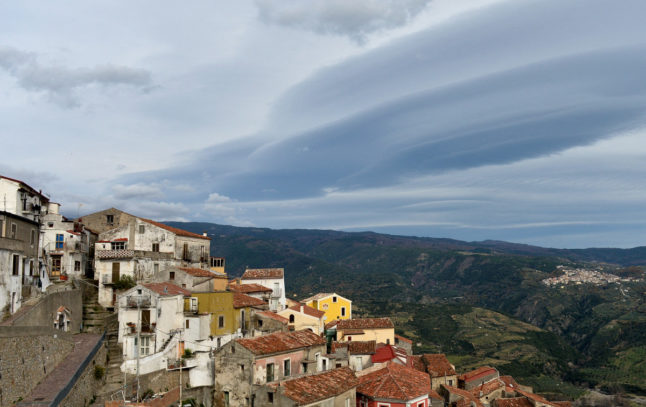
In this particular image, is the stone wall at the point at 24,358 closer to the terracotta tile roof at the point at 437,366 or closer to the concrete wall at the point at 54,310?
the concrete wall at the point at 54,310

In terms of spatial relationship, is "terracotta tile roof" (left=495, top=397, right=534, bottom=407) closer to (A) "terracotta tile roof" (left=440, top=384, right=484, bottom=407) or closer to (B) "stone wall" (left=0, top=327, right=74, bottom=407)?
(A) "terracotta tile roof" (left=440, top=384, right=484, bottom=407)

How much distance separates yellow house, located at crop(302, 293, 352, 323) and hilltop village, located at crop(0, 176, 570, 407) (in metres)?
8.93

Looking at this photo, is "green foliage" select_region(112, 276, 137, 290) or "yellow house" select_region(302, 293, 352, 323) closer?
Answer: "green foliage" select_region(112, 276, 137, 290)

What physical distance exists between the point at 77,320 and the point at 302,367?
21.5 meters

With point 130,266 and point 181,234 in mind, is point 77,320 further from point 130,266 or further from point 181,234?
point 181,234

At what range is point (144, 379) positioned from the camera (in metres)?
37.5

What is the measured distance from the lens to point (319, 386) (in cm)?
3375

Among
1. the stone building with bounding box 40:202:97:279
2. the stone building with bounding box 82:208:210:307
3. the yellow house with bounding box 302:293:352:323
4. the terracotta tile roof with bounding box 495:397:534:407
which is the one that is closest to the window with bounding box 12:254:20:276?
the stone building with bounding box 40:202:97:279

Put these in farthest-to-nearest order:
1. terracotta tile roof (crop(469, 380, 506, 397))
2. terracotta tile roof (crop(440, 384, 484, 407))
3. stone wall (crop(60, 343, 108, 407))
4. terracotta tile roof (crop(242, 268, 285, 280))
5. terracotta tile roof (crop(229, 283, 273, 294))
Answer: terracotta tile roof (crop(242, 268, 285, 280)) < terracotta tile roof (crop(229, 283, 273, 294)) < terracotta tile roof (crop(469, 380, 506, 397)) < terracotta tile roof (crop(440, 384, 484, 407)) < stone wall (crop(60, 343, 108, 407))

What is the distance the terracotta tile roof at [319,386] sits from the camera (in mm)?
31203

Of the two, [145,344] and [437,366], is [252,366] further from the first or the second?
[437,366]

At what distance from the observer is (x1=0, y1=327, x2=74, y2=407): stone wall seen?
2411 centimetres

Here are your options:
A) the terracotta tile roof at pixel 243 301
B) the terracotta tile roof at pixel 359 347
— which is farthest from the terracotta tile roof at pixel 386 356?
the terracotta tile roof at pixel 243 301

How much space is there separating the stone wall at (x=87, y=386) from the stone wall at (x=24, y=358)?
1.93 m
